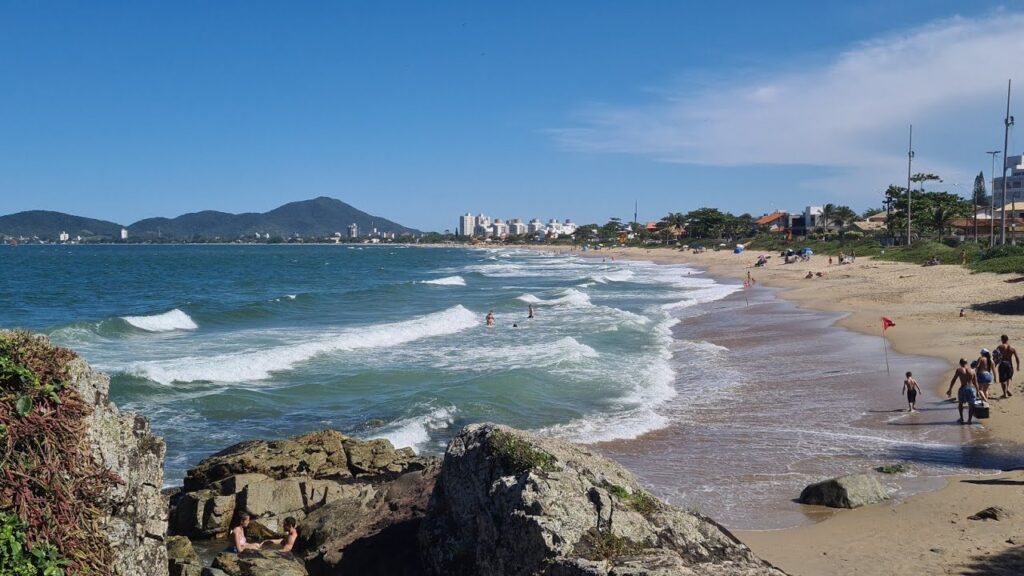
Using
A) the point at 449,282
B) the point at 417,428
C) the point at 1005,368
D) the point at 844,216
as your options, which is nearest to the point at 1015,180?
the point at 844,216

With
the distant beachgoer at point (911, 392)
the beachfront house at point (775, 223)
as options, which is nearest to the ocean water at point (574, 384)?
the distant beachgoer at point (911, 392)

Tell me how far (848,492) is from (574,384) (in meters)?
11.1

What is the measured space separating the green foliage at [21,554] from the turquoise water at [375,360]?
30.3ft

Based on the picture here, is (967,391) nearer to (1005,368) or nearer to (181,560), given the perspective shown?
(1005,368)

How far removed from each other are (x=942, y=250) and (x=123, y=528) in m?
62.1

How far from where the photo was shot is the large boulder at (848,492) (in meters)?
11.4

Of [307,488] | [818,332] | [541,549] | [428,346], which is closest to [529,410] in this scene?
[307,488]

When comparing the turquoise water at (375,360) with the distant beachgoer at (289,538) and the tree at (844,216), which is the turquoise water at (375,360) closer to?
the distant beachgoer at (289,538)

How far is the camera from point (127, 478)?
5.52m

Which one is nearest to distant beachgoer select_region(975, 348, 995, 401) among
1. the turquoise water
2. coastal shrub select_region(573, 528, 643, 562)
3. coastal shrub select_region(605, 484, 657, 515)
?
the turquoise water

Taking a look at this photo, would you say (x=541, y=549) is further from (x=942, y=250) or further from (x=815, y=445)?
(x=942, y=250)

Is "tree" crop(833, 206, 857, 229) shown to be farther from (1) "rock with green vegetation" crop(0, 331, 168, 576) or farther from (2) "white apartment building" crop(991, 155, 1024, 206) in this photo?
(1) "rock with green vegetation" crop(0, 331, 168, 576)

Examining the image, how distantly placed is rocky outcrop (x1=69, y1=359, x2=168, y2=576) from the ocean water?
7.95 metres

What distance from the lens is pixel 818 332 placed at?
99.1 feet
